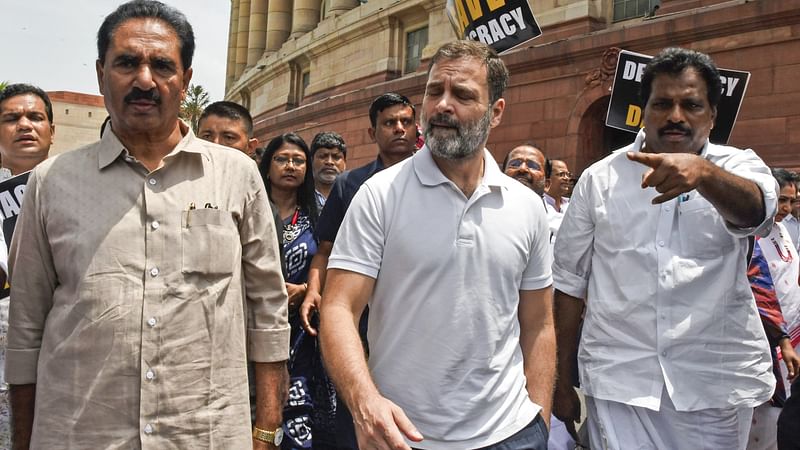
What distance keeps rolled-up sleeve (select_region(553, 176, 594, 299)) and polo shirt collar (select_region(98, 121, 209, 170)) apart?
69.2 inches

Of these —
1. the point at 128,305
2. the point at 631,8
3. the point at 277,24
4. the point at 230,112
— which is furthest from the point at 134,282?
the point at 277,24

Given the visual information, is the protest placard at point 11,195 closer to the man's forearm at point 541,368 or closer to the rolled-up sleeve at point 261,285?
the rolled-up sleeve at point 261,285

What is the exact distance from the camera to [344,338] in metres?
2.33

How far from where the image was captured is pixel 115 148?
2.29 m

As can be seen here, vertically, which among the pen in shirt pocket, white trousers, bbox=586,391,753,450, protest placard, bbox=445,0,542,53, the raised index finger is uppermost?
protest placard, bbox=445,0,542,53

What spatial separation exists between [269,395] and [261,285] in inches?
16.2

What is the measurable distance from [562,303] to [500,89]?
3.75ft

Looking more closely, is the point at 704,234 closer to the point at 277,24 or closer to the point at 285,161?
the point at 285,161

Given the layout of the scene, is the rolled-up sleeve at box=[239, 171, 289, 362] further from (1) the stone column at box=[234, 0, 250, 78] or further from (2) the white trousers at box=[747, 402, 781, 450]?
(1) the stone column at box=[234, 0, 250, 78]

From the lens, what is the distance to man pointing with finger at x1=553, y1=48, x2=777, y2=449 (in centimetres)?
285

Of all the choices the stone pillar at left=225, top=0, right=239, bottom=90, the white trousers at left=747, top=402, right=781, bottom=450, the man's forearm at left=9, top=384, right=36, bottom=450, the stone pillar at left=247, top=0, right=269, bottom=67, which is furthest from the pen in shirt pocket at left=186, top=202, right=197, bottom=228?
the stone pillar at left=225, top=0, right=239, bottom=90

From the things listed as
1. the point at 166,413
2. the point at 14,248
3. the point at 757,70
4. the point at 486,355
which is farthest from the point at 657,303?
the point at 757,70

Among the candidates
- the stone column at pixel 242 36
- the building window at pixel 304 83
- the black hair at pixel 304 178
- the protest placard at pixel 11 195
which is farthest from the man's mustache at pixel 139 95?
the stone column at pixel 242 36

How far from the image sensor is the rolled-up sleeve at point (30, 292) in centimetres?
221
